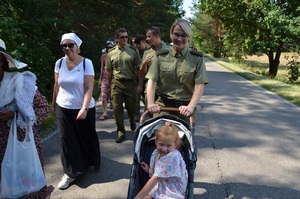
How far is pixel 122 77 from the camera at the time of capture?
5.62 metres

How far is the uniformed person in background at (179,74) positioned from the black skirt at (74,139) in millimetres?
1206

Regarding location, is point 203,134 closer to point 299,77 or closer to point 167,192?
point 167,192

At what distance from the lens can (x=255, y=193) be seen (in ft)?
12.6

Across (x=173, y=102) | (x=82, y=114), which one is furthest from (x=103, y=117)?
(x=173, y=102)

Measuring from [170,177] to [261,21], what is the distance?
1862cm

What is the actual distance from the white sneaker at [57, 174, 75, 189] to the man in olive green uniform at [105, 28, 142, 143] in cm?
174

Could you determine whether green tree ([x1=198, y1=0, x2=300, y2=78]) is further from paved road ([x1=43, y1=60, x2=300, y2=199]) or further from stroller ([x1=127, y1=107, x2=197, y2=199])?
stroller ([x1=127, y1=107, x2=197, y2=199])

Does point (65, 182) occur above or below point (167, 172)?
below

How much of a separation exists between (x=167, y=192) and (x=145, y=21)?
86.8 ft

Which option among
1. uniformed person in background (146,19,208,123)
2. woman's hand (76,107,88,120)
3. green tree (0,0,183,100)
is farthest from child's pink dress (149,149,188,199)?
green tree (0,0,183,100)

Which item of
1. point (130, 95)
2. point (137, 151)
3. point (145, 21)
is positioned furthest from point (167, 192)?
point (145, 21)

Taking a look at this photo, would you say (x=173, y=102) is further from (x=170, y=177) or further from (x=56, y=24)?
(x=56, y=24)

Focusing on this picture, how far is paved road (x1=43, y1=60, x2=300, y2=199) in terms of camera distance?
12.8 ft

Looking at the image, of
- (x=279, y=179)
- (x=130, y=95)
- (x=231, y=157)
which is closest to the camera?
(x=279, y=179)
